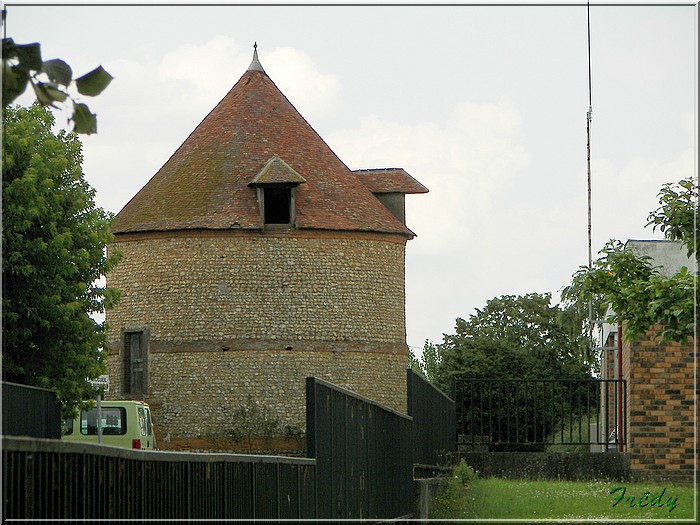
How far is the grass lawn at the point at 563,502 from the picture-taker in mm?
17016

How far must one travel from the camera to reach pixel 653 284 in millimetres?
12695

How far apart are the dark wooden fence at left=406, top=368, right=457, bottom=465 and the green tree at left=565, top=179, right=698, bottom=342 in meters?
4.03

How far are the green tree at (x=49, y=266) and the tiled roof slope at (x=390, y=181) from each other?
13.1 m

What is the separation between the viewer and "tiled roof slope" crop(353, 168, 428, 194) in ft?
126

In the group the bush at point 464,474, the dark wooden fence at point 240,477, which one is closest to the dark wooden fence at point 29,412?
the dark wooden fence at point 240,477

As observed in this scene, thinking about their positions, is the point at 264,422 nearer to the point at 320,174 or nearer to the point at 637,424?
the point at 320,174

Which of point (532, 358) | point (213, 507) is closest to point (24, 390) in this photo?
point (213, 507)

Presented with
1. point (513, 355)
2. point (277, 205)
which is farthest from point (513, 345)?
point (277, 205)

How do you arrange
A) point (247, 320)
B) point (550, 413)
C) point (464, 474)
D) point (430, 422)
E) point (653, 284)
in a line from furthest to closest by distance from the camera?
point (550, 413) → point (247, 320) → point (430, 422) → point (464, 474) → point (653, 284)

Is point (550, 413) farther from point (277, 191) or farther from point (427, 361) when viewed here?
point (427, 361)

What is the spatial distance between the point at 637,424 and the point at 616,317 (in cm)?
1079

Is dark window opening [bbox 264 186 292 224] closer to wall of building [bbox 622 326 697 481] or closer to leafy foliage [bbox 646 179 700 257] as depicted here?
wall of building [bbox 622 326 697 481]

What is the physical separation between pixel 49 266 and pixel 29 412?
7287 millimetres

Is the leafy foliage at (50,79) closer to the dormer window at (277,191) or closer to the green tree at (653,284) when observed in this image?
the green tree at (653,284)
